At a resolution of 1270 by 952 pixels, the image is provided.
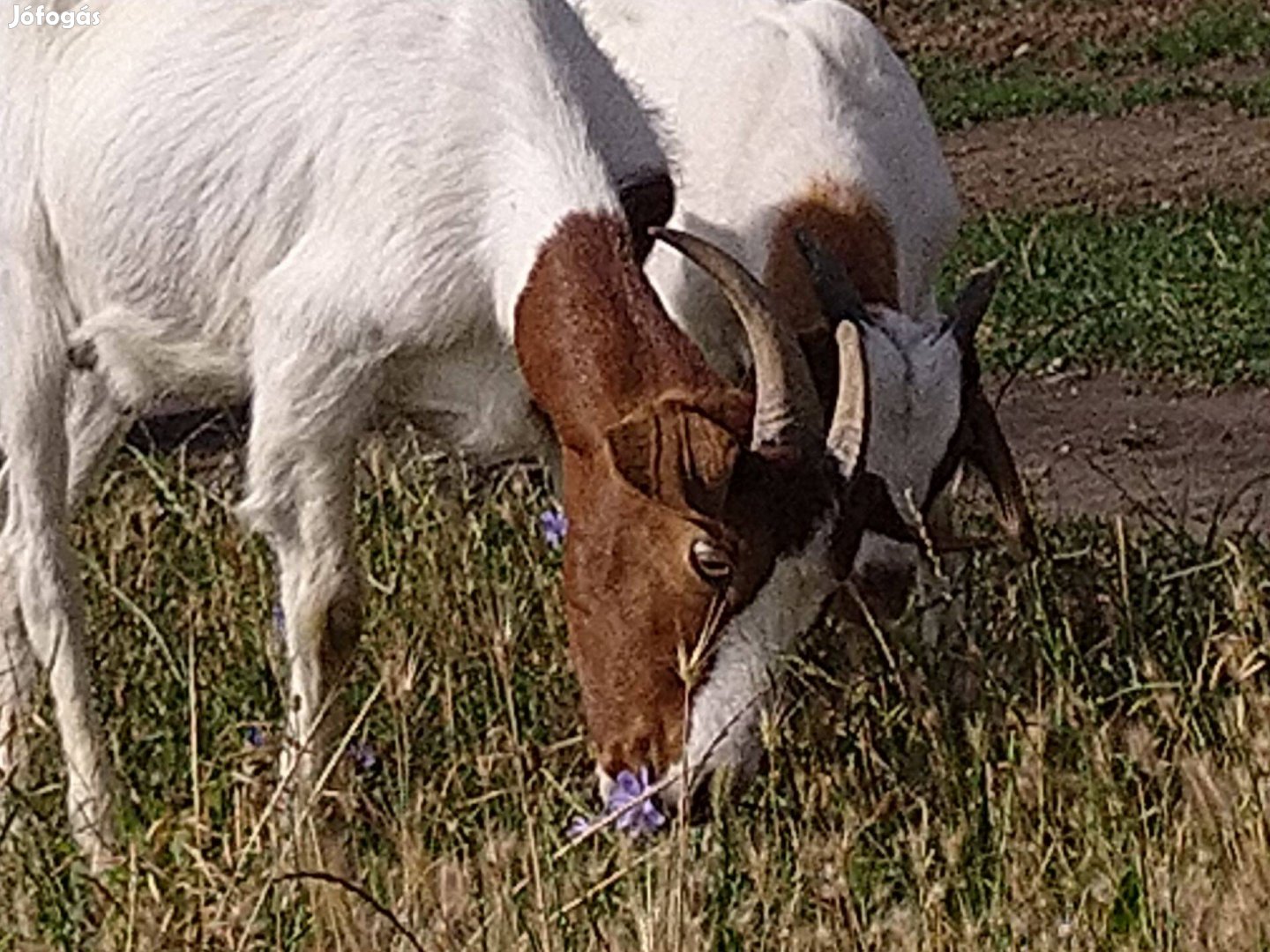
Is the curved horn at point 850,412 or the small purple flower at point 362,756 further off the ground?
the curved horn at point 850,412

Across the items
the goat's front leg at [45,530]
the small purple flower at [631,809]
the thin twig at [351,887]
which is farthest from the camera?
the goat's front leg at [45,530]

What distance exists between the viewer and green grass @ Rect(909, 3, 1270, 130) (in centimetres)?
1859

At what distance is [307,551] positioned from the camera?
6316 mm

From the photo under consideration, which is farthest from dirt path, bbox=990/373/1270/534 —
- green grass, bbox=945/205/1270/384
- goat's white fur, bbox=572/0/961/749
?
goat's white fur, bbox=572/0/961/749

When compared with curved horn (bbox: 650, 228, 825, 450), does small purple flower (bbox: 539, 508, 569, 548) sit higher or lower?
lower

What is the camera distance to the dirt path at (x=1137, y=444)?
9148 millimetres

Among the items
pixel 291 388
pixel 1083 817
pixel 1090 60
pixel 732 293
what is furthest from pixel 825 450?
pixel 1090 60

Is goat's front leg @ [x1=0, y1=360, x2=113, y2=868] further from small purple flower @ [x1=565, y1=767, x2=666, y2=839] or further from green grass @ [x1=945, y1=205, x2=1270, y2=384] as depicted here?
green grass @ [x1=945, y1=205, x2=1270, y2=384]

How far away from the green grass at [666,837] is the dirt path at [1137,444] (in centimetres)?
143

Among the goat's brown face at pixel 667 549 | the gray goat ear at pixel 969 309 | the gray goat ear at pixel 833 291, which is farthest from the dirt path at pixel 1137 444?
the goat's brown face at pixel 667 549

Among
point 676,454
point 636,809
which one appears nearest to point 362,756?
point 636,809

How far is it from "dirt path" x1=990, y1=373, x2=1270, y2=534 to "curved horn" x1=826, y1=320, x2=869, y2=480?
2.78 m

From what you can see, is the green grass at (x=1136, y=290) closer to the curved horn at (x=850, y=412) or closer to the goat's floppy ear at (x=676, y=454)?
the curved horn at (x=850, y=412)

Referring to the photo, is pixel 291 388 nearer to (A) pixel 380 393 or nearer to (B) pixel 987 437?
(A) pixel 380 393
